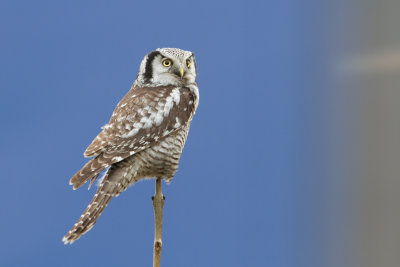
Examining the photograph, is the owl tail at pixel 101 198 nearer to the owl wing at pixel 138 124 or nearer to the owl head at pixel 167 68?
the owl wing at pixel 138 124

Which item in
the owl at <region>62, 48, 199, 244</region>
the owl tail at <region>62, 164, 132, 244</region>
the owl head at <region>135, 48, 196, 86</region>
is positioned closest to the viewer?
the owl tail at <region>62, 164, 132, 244</region>

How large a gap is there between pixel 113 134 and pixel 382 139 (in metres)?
1.92

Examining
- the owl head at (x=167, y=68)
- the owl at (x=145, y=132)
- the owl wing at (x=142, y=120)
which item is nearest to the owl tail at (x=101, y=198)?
the owl at (x=145, y=132)

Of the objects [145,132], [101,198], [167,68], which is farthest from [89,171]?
[167,68]

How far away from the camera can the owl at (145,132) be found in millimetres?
1946

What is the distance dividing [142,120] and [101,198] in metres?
0.42

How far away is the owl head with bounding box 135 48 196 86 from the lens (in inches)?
96.0

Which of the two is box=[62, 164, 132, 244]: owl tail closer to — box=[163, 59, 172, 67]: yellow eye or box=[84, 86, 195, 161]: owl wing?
box=[84, 86, 195, 161]: owl wing

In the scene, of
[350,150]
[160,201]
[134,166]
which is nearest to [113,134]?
[134,166]

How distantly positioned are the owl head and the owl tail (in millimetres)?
576

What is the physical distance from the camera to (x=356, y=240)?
10.8 inches

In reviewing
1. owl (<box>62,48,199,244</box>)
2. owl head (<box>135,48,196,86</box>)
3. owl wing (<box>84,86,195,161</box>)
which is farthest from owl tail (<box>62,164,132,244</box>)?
owl head (<box>135,48,196,86</box>)

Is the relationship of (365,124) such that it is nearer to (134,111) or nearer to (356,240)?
(356,240)

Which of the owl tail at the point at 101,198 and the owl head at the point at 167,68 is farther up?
the owl head at the point at 167,68
